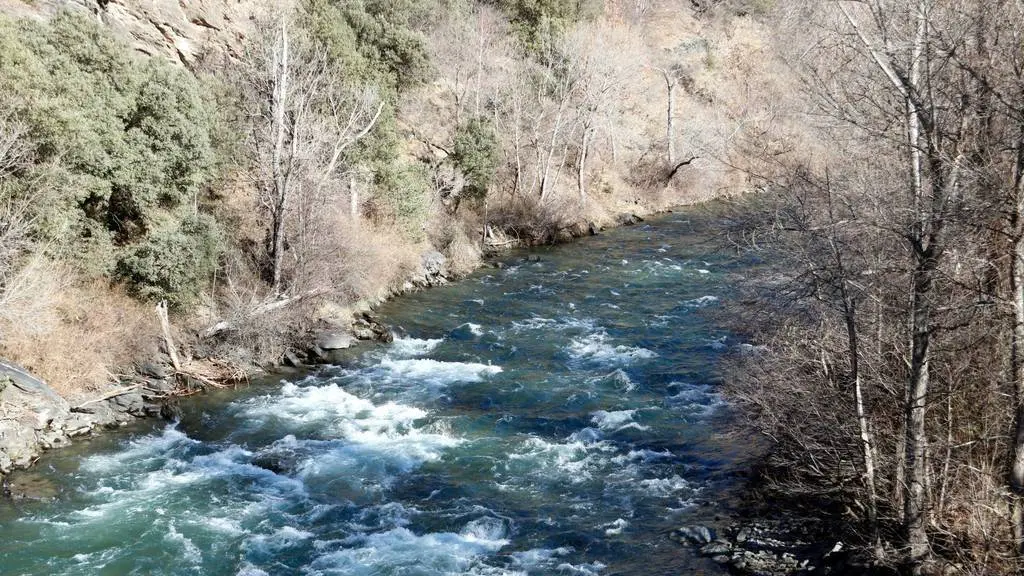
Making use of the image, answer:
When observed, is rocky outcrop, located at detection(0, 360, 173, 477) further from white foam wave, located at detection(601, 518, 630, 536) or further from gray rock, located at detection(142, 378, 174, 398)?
white foam wave, located at detection(601, 518, 630, 536)

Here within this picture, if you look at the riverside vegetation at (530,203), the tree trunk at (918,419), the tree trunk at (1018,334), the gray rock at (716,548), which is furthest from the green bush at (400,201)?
the tree trunk at (1018,334)

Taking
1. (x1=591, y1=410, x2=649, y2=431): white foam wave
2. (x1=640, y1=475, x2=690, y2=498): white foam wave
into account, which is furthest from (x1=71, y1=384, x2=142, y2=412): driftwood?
(x1=640, y1=475, x2=690, y2=498): white foam wave

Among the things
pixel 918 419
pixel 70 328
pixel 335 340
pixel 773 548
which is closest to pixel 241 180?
pixel 335 340

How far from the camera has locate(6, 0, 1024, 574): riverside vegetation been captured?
10.7 metres

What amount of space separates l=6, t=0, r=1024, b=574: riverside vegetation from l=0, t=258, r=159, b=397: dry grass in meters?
0.07

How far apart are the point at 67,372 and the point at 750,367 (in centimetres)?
1708

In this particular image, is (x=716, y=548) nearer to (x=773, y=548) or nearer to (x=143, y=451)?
(x=773, y=548)

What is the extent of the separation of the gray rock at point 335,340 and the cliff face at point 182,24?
48.4 ft

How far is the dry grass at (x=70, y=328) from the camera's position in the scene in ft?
61.7

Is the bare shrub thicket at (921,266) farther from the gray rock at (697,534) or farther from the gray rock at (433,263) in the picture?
the gray rock at (433,263)

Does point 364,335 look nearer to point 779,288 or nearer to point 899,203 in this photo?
point 779,288

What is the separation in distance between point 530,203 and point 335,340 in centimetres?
1890

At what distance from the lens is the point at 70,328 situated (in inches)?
802

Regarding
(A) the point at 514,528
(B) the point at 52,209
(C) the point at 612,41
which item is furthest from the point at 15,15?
(C) the point at 612,41
